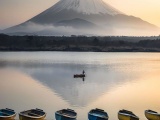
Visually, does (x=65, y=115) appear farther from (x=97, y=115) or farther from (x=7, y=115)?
(x=7, y=115)

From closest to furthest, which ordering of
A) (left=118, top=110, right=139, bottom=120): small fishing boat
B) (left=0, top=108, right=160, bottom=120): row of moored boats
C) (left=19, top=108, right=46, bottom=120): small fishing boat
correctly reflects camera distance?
(left=19, top=108, right=46, bottom=120): small fishing boat < (left=0, top=108, right=160, bottom=120): row of moored boats < (left=118, top=110, right=139, bottom=120): small fishing boat

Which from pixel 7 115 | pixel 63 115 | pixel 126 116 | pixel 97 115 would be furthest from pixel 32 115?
pixel 126 116

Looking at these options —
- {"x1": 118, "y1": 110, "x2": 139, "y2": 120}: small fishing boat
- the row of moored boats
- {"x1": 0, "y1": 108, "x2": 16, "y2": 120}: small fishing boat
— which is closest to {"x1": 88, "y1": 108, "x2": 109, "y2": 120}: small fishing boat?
the row of moored boats

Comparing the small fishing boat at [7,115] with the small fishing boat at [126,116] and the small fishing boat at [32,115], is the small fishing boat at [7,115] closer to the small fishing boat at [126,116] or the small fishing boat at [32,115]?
the small fishing boat at [32,115]

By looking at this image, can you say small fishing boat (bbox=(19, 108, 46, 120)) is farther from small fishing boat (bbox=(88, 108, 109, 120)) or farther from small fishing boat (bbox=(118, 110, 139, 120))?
small fishing boat (bbox=(118, 110, 139, 120))

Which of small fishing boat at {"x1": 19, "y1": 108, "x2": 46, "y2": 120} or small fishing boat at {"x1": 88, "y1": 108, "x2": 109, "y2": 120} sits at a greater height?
small fishing boat at {"x1": 19, "y1": 108, "x2": 46, "y2": 120}

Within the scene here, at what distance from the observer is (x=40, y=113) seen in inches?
A: 337

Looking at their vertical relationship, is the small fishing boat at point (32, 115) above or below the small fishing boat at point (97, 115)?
above

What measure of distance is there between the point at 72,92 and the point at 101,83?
4.07 metres

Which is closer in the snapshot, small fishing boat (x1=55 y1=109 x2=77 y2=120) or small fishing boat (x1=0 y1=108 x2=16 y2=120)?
small fishing boat (x1=0 y1=108 x2=16 y2=120)

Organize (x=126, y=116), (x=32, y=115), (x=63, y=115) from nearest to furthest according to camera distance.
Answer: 1. (x=63, y=115)
2. (x=32, y=115)
3. (x=126, y=116)

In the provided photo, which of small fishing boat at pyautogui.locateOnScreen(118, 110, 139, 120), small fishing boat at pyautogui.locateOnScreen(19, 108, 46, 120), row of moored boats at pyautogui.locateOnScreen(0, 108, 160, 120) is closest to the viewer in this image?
small fishing boat at pyautogui.locateOnScreen(19, 108, 46, 120)

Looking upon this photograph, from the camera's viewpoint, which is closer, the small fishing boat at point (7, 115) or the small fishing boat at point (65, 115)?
the small fishing boat at point (7, 115)

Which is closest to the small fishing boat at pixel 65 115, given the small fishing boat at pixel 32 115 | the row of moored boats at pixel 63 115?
the row of moored boats at pixel 63 115
